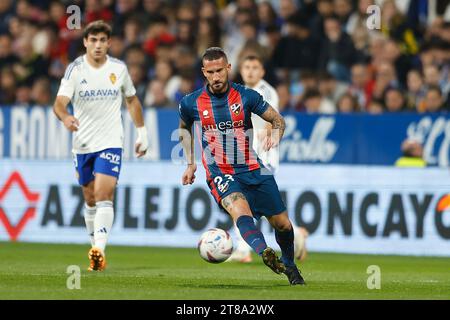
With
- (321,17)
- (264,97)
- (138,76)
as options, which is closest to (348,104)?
(321,17)

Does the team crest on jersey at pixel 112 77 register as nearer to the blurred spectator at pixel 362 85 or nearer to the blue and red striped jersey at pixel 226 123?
the blue and red striped jersey at pixel 226 123

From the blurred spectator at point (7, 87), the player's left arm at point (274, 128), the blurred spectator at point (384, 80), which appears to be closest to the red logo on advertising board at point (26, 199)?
the blurred spectator at point (7, 87)

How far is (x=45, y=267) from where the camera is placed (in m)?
13.5

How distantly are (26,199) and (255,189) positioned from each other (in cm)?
830

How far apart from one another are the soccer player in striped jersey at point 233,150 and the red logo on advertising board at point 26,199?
7807 mm

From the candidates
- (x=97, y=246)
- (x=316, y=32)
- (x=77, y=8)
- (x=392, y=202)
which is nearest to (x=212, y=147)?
(x=97, y=246)

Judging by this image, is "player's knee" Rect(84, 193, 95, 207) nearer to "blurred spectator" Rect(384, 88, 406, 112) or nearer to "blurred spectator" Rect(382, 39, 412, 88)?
"blurred spectator" Rect(384, 88, 406, 112)

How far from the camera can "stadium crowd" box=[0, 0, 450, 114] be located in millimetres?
19375

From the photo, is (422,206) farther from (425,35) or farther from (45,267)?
(45,267)

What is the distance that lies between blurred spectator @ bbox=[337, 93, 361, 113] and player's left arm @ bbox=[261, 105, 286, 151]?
7970 mm

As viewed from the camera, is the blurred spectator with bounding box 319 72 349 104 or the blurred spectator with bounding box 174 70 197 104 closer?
the blurred spectator with bounding box 319 72 349 104

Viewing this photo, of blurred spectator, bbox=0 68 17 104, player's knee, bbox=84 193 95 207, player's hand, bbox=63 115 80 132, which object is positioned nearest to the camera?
player's hand, bbox=63 115 80 132

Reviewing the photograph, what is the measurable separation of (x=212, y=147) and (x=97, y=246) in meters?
2.16

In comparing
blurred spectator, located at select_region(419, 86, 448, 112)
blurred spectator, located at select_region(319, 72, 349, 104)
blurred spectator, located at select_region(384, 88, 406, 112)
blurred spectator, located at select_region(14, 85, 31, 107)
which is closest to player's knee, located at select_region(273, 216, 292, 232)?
blurred spectator, located at select_region(419, 86, 448, 112)
